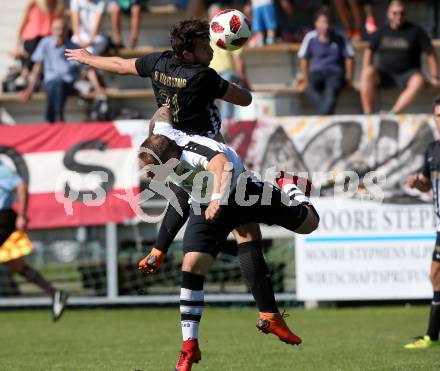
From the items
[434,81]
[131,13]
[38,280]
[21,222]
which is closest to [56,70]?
[131,13]

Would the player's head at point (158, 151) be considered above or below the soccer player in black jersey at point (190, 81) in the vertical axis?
below

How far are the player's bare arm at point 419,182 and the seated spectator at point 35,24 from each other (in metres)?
7.85

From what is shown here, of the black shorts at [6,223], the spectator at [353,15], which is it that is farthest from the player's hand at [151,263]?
the spectator at [353,15]

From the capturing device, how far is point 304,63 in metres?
15.2

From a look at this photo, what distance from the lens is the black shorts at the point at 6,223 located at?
12233mm

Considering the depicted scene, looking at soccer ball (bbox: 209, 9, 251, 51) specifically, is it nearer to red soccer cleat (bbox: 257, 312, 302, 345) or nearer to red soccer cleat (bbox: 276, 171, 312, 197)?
red soccer cleat (bbox: 276, 171, 312, 197)

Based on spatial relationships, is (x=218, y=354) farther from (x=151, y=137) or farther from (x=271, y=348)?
(x=151, y=137)

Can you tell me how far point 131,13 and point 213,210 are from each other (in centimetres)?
1034

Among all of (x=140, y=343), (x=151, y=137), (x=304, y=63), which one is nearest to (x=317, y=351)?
(x=140, y=343)

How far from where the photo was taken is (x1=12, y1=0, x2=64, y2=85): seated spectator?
52.2 feet

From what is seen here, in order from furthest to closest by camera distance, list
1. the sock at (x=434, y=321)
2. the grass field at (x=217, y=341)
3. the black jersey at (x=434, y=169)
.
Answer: the black jersey at (x=434, y=169)
the sock at (x=434, y=321)
the grass field at (x=217, y=341)

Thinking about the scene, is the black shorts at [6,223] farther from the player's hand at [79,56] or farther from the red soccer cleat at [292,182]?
the red soccer cleat at [292,182]

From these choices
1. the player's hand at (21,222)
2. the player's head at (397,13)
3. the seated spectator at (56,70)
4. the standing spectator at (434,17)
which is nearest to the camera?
the player's hand at (21,222)

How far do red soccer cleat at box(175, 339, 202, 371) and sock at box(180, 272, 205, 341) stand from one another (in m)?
0.04
